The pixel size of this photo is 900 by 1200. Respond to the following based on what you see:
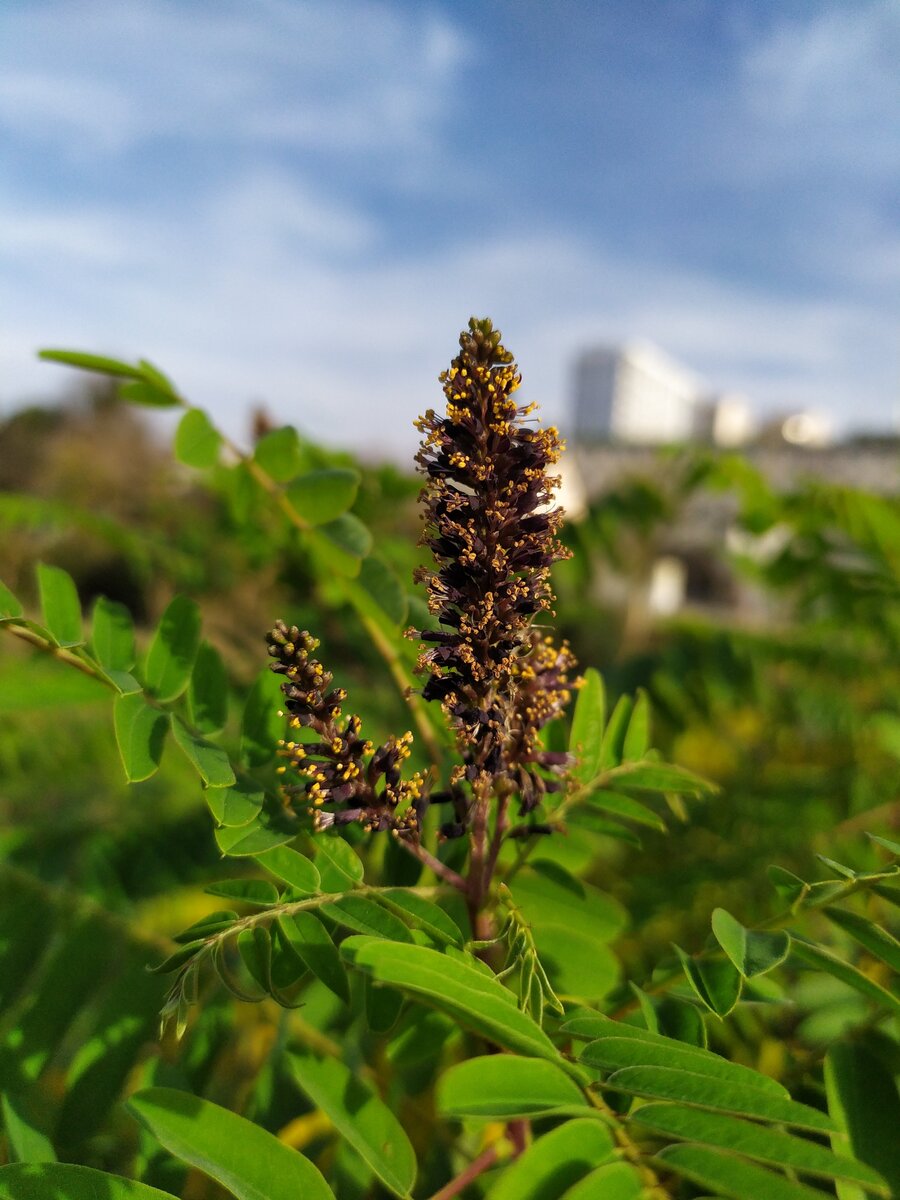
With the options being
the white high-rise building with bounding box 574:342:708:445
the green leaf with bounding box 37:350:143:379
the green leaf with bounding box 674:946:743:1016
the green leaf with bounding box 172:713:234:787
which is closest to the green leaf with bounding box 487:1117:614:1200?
the green leaf with bounding box 674:946:743:1016

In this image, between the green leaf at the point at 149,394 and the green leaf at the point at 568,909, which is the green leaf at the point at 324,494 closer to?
the green leaf at the point at 149,394

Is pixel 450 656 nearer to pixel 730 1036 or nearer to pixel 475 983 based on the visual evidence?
pixel 475 983

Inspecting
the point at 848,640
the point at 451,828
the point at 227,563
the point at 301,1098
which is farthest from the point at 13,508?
the point at 848,640

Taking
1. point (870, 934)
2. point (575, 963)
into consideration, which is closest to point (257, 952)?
point (575, 963)

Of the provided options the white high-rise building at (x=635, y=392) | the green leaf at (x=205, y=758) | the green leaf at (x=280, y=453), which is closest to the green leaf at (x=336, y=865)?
the green leaf at (x=205, y=758)

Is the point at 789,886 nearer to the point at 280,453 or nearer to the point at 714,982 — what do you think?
the point at 714,982

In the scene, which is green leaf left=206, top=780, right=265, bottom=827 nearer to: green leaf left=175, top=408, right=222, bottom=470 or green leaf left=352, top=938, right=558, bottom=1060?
green leaf left=352, top=938, right=558, bottom=1060

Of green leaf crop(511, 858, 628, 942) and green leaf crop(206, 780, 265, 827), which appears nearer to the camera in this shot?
green leaf crop(206, 780, 265, 827)
